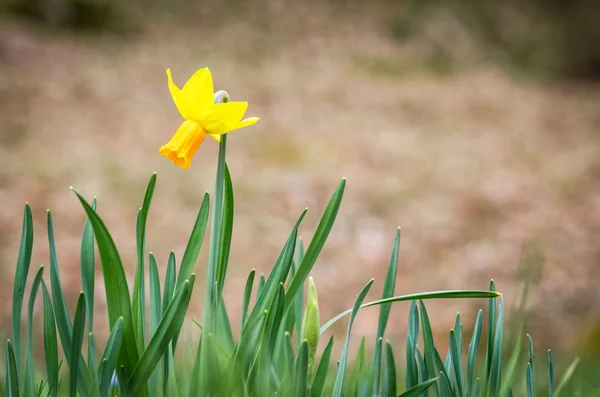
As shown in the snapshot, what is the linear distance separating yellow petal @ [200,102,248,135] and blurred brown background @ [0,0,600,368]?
0.36 metres

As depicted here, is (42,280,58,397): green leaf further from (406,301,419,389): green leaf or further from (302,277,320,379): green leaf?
(406,301,419,389): green leaf

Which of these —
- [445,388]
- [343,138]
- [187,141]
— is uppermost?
[343,138]

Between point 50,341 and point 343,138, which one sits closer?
point 50,341

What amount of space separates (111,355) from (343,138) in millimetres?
3936

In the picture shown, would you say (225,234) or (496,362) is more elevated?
(225,234)

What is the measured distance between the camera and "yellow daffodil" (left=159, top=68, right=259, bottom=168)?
0.63m

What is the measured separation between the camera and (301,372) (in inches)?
23.0

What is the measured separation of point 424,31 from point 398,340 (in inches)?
207

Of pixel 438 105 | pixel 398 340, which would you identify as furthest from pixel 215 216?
pixel 438 105

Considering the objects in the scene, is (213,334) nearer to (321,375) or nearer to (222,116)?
(321,375)

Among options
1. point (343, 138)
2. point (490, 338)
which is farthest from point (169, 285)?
point (343, 138)

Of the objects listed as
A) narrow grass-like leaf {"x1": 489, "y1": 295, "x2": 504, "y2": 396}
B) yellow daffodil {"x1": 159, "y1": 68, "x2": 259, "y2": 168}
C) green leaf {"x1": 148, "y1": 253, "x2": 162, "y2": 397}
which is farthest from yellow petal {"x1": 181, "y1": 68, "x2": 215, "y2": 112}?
narrow grass-like leaf {"x1": 489, "y1": 295, "x2": 504, "y2": 396}

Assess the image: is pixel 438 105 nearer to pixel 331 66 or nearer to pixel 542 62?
pixel 331 66

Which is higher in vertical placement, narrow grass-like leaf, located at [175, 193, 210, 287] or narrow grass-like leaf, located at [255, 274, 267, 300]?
narrow grass-like leaf, located at [175, 193, 210, 287]
